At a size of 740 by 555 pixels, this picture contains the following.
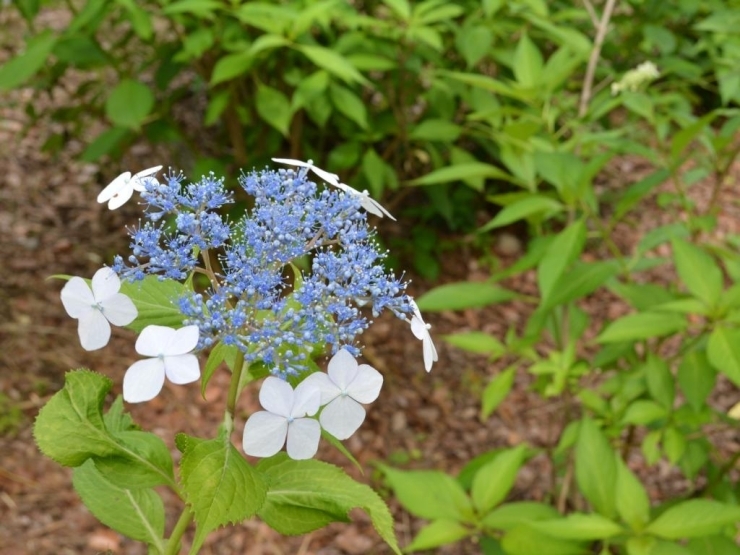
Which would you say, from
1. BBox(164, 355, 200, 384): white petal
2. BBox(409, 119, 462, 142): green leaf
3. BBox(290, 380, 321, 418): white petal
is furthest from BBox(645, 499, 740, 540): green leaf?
BBox(409, 119, 462, 142): green leaf

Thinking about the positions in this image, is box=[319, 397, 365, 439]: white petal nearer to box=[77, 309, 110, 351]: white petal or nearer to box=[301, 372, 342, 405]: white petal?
box=[301, 372, 342, 405]: white petal

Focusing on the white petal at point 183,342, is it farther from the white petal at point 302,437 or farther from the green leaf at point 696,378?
the green leaf at point 696,378

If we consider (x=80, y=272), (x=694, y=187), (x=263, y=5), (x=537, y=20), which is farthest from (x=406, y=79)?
(x=694, y=187)

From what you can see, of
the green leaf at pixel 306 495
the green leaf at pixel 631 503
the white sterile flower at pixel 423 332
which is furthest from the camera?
the green leaf at pixel 631 503

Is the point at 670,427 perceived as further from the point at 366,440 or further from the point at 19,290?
the point at 19,290

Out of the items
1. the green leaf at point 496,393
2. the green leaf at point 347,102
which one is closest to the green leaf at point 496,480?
the green leaf at point 496,393
